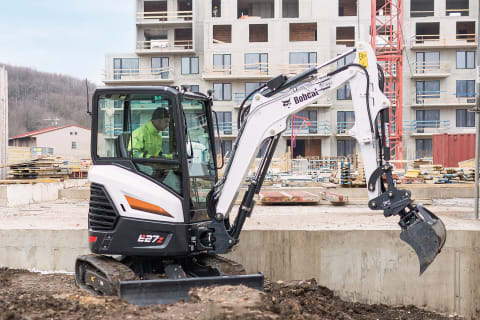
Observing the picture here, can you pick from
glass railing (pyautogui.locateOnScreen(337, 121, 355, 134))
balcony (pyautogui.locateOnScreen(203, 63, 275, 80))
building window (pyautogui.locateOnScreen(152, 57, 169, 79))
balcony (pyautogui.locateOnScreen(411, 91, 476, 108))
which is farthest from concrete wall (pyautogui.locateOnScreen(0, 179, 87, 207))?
balcony (pyautogui.locateOnScreen(411, 91, 476, 108))

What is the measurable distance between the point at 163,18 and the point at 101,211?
49.6 meters

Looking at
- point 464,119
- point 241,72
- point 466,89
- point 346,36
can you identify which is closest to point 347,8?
point 346,36

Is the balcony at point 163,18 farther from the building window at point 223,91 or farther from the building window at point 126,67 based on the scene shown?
the building window at point 223,91

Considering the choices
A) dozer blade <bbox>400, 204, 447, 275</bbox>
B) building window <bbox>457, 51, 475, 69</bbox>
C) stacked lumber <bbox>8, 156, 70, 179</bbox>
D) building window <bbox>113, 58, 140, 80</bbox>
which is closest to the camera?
dozer blade <bbox>400, 204, 447, 275</bbox>

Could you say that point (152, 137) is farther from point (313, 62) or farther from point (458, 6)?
point (458, 6)

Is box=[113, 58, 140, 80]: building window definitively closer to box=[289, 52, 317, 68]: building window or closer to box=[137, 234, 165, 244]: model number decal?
box=[289, 52, 317, 68]: building window

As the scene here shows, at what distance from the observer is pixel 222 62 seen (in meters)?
49.7

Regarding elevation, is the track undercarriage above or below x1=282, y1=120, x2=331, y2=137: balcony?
below

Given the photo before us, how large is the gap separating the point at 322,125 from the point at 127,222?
144ft

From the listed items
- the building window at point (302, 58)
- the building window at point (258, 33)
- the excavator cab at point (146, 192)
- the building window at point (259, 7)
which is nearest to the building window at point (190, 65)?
the building window at point (258, 33)

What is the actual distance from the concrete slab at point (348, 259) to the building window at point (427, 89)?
4167 centimetres

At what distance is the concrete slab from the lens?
9.95 meters

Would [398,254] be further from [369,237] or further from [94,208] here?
[94,208]

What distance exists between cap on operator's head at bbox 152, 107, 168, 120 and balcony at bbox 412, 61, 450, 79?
45.5 m
